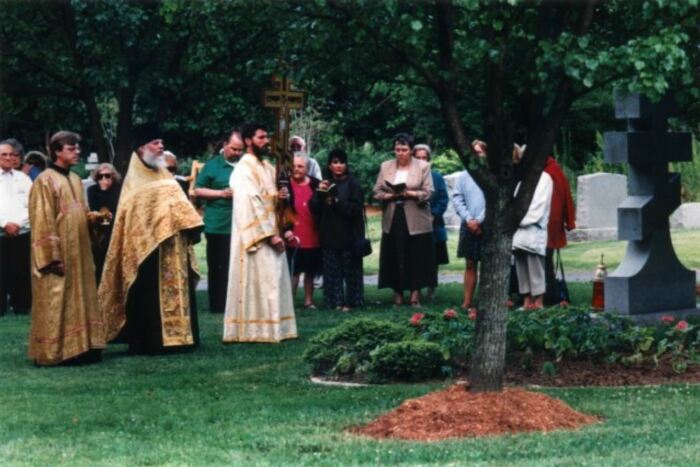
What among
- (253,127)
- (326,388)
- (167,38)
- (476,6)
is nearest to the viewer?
(476,6)

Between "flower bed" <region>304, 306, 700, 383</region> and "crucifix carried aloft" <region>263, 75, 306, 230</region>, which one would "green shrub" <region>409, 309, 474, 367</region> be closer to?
"flower bed" <region>304, 306, 700, 383</region>

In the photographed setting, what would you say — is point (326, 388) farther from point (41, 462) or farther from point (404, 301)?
point (404, 301)

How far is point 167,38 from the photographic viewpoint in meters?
22.0

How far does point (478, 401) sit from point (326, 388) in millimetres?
2214

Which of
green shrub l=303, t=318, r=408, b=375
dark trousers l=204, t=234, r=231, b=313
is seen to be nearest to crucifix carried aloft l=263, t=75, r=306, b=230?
dark trousers l=204, t=234, r=231, b=313

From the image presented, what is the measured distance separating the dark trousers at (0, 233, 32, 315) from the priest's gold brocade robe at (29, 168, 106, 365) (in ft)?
16.6

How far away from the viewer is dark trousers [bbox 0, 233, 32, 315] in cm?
1986

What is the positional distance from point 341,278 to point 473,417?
891 centimetres

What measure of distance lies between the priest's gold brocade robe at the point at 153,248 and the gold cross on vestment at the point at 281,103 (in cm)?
192

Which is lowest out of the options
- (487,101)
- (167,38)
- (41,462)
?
(41,462)

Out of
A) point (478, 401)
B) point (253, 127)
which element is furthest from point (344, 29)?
point (253, 127)

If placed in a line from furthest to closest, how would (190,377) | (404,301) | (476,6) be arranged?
(404,301), (190,377), (476,6)

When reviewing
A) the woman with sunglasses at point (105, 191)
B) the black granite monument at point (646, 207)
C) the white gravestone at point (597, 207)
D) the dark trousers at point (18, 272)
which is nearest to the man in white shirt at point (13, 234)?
the dark trousers at point (18, 272)

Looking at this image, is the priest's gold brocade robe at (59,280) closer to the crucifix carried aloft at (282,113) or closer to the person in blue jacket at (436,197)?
the crucifix carried aloft at (282,113)
